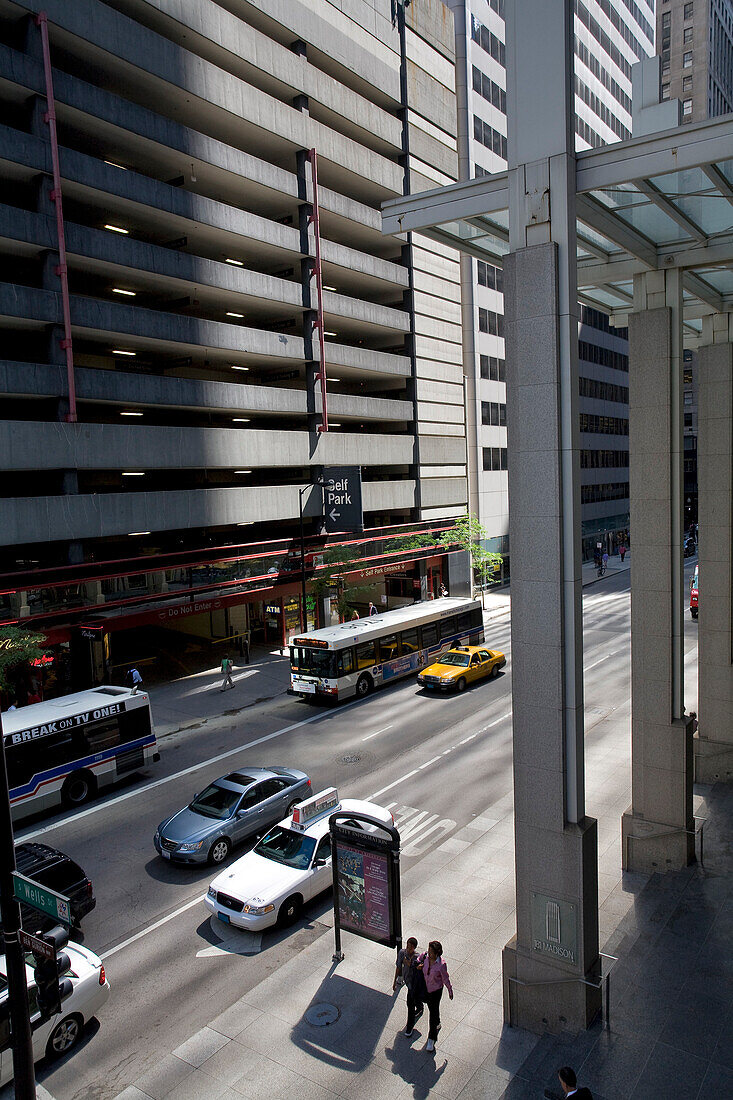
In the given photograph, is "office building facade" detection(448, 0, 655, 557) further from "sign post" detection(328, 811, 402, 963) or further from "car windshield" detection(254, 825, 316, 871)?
"sign post" detection(328, 811, 402, 963)

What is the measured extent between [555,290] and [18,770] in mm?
15946

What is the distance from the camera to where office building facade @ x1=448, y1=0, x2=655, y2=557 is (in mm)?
51500

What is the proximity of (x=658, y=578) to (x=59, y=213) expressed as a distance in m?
23.9

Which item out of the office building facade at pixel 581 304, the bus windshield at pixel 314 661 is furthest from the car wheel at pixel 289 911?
A: the office building facade at pixel 581 304

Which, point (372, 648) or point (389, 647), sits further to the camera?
point (389, 647)

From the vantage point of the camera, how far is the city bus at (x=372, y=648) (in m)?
26.8

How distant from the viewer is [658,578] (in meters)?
13.0

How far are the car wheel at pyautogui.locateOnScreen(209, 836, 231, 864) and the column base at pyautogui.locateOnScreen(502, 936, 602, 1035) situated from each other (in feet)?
24.5

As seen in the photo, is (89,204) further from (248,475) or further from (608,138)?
(608,138)

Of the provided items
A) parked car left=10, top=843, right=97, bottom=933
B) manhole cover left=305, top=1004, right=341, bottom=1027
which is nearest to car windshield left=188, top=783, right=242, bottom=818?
parked car left=10, top=843, right=97, bottom=933

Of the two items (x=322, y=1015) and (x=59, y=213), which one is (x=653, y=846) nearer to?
(x=322, y=1015)

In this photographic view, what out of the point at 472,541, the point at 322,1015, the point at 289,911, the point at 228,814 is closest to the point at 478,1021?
the point at 322,1015

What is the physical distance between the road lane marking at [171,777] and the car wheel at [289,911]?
7455 mm

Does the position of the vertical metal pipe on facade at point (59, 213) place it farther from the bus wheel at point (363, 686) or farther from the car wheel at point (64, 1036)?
the car wheel at point (64, 1036)
